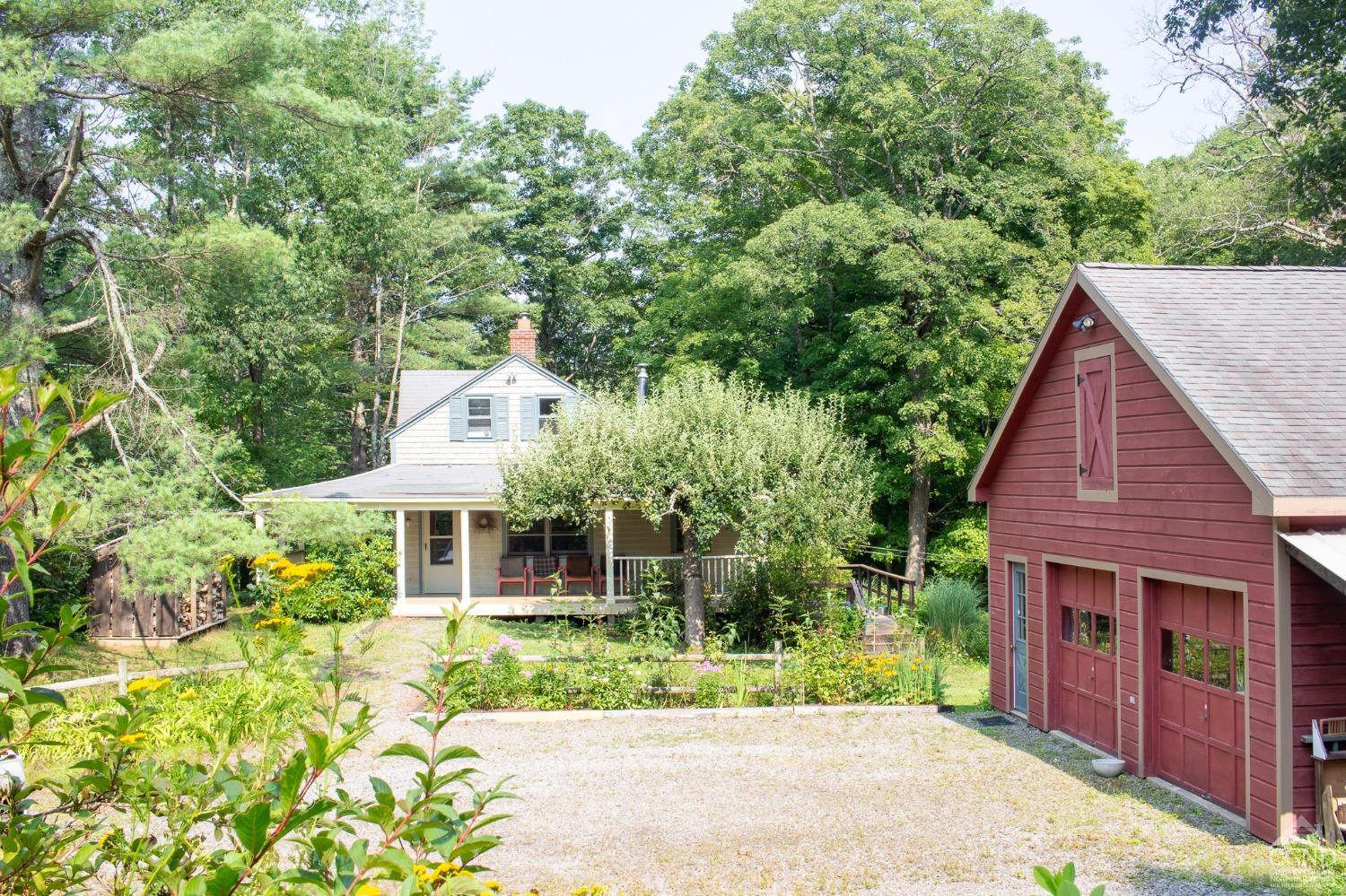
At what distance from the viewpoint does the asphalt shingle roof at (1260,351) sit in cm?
853

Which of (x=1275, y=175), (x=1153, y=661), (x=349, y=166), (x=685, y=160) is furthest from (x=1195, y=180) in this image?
(x=349, y=166)

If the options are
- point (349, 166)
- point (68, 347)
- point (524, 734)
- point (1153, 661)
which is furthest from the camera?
point (349, 166)

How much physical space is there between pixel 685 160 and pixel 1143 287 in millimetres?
17699

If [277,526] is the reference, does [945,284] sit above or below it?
above

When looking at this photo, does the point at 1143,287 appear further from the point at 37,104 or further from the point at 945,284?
the point at 37,104

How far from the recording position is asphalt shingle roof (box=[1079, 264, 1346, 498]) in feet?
28.0

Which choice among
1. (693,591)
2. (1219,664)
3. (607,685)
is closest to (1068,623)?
(1219,664)

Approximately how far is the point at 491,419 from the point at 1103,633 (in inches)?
648

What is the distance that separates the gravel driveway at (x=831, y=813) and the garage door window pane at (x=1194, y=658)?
3.87ft

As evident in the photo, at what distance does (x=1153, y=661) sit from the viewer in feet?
33.5

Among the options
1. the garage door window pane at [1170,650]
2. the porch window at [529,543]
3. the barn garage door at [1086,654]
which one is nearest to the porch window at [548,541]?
the porch window at [529,543]

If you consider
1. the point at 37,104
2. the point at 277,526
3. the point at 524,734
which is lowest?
the point at 524,734

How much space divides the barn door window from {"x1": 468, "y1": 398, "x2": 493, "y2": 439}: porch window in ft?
52.7

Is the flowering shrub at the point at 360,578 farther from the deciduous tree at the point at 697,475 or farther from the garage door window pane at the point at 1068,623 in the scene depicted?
the garage door window pane at the point at 1068,623
